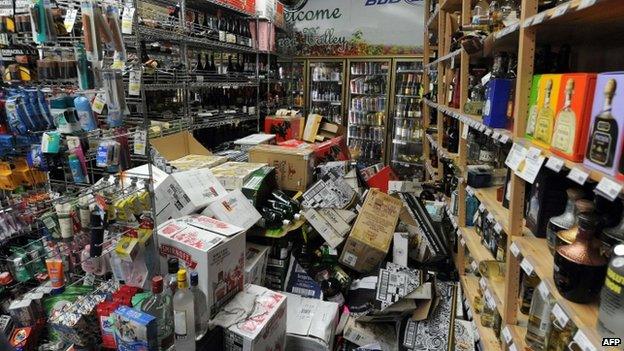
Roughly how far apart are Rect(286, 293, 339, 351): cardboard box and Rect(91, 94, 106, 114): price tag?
1553 mm

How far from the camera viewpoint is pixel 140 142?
188 centimetres

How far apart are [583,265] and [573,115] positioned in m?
0.45

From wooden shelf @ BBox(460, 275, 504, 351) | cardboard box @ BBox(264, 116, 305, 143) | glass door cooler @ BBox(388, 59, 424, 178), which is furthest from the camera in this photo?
glass door cooler @ BBox(388, 59, 424, 178)

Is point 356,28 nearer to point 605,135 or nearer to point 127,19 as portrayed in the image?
point 127,19

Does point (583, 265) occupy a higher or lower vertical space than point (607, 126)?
lower

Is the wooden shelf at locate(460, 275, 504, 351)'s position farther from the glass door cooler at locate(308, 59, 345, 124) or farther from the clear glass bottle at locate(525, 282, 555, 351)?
the glass door cooler at locate(308, 59, 345, 124)

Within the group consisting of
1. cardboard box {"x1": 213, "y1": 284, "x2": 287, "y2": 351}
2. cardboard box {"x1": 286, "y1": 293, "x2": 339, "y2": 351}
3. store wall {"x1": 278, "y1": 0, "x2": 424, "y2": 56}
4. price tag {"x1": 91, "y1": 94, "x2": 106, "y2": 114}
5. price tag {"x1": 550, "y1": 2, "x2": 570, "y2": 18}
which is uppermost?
store wall {"x1": 278, "y1": 0, "x2": 424, "y2": 56}

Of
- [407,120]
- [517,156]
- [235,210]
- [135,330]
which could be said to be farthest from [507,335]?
[407,120]

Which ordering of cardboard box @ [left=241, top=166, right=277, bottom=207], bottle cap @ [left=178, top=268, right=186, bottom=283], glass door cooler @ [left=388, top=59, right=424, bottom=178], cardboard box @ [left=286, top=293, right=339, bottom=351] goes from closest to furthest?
bottle cap @ [left=178, top=268, right=186, bottom=283] → cardboard box @ [left=286, top=293, right=339, bottom=351] → cardboard box @ [left=241, top=166, right=277, bottom=207] → glass door cooler @ [left=388, top=59, right=424, bottom=178]

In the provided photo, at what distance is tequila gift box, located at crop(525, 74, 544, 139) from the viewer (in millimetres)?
1486

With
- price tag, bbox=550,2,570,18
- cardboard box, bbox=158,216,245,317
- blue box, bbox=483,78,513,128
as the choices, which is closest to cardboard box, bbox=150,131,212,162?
cardboard box, bbox=158,216,245,317

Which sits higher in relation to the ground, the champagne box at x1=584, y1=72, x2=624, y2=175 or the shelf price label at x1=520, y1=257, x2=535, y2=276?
the champagne box at x1=584, y1=72, x2=624, y2=175

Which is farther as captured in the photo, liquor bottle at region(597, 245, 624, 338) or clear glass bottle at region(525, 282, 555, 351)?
clear glass bottle at region(525, 282, 555, 351)

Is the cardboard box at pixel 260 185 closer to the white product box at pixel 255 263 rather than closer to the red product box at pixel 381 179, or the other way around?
the white product box at pixel 255 263
